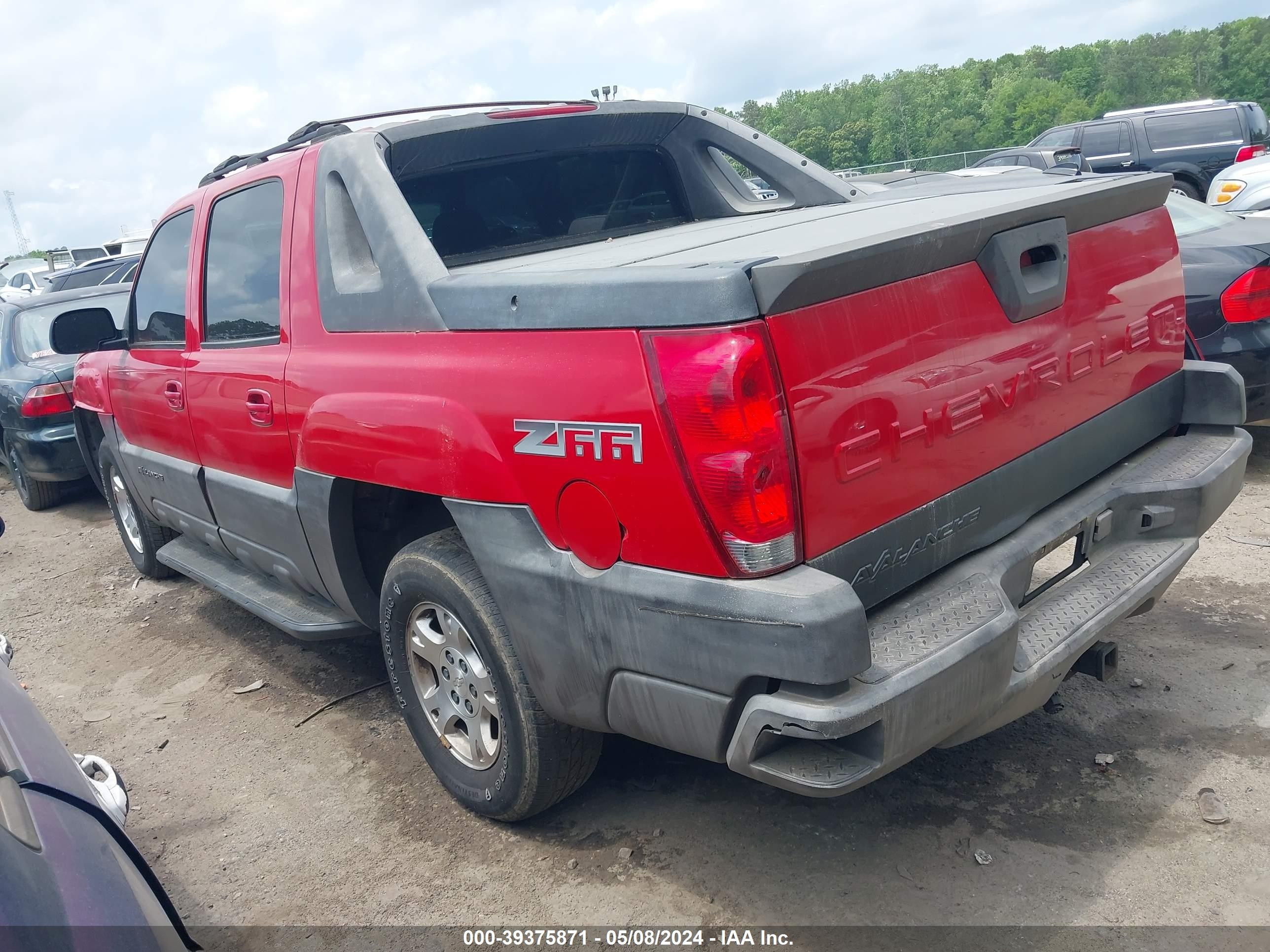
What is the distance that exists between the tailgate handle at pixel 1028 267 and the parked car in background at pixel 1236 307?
9.57 feet

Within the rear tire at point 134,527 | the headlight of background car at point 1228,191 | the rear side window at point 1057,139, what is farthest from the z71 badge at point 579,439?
the rear side window at point 1057,139

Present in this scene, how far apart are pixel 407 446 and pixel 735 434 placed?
1.09m

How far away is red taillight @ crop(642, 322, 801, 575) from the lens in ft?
6.56

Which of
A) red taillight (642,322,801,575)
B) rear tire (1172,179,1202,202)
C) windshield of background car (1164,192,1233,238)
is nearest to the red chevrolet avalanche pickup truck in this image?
red taillight (642,322,801,575)

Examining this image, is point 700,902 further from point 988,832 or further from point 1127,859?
point 1127,859

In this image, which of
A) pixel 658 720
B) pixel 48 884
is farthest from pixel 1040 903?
pixel 48 884

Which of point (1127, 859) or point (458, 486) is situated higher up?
point (458, 486)

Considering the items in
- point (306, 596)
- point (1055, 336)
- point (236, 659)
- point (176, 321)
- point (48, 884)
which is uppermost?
point (176, 321)

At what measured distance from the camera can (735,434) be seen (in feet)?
6.60

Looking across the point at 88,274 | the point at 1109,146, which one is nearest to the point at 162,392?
the point at 88,274

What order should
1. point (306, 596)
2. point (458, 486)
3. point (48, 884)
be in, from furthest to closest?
point (306, 596) → point (458, 486) → point (48, 884)

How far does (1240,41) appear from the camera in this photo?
9938 cm

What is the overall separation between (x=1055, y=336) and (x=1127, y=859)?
1.32 metres

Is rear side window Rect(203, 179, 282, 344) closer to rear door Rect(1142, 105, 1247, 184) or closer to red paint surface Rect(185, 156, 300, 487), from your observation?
red paint surface Rect(185, 156, 300, 487)
